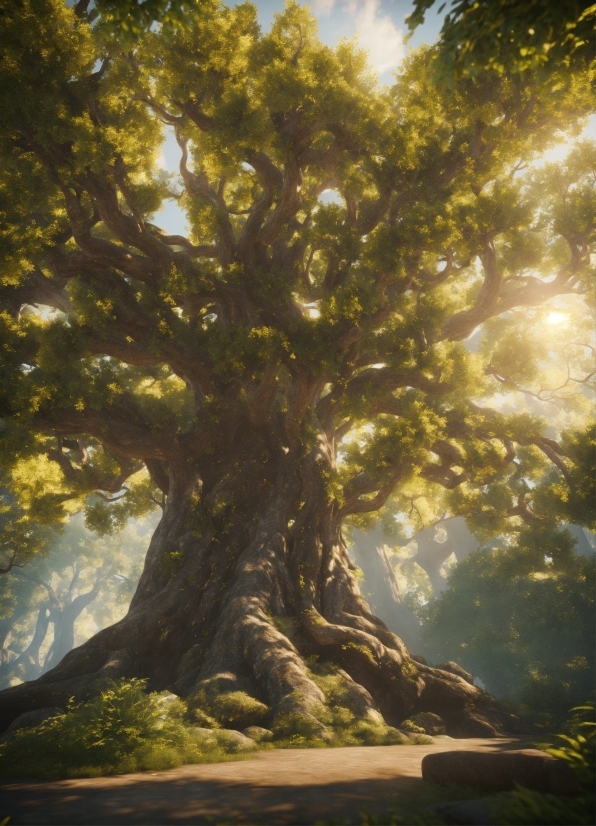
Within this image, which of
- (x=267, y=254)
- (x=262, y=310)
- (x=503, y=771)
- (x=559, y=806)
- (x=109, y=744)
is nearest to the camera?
(x=559, y=806)

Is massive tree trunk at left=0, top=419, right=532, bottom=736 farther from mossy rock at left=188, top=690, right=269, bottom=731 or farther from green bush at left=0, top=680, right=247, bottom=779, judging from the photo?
green bush at left=0, top=680, right=247, bottom=779

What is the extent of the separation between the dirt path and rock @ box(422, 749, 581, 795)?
0.25m

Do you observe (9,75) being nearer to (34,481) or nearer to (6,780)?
(34,481)

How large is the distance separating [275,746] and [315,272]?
13229mm

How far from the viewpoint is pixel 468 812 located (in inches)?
113

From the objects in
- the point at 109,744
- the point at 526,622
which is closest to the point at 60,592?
the point at 526,622

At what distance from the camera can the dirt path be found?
3.03 m

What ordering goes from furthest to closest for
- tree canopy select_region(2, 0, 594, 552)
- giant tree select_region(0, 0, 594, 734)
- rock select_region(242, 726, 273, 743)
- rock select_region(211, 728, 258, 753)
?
tree canopy select_region(2, 0, 594, 552) < giant tree select_region(0, 0, 594, 734) < rock select_region(242, 726, 273, 743) < rock select_region(211, 728, 258, 753)

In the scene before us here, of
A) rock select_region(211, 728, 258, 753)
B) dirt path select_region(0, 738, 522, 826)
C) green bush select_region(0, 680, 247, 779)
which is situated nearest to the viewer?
dirt path select_region(0, 738, 522, 826)

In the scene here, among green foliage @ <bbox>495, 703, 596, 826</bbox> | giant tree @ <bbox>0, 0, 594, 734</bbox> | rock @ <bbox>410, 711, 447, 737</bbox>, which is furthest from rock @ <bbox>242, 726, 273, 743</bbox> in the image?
green foliage @ <bbox>495, 703, 596, 826</bbox>

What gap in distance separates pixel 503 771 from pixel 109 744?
12.8ft

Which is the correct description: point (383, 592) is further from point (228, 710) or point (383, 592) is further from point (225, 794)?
point (225, 794)

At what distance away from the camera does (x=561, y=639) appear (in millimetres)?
20797

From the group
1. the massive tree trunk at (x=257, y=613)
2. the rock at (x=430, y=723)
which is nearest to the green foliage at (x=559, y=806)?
the massive tree trunk at (x=257, y=613)
